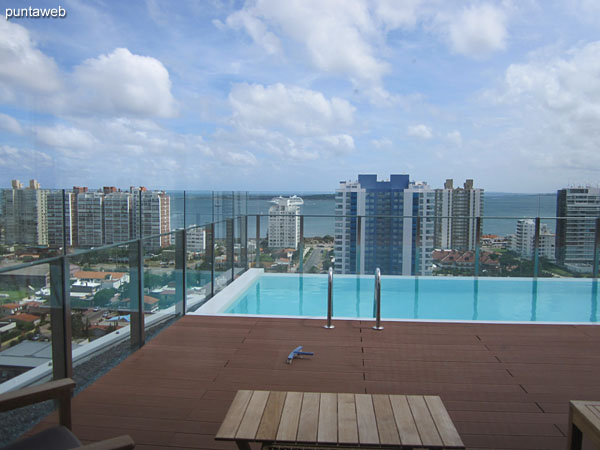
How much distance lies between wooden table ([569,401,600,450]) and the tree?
9.19ft

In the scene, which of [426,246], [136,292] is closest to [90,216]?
[136,292]

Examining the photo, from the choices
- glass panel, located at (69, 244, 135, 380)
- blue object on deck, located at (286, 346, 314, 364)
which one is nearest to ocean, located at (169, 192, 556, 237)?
glass panel, located at (69, 244, 135, 380)

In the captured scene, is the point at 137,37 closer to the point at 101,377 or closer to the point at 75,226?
the point at 75,226

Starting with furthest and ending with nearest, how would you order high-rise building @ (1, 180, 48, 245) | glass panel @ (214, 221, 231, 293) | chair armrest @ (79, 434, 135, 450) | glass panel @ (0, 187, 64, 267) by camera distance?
high-rise building @ (1, 180, 48, 245)
glass panel @ (214, 221, 231, 293)
glass panel @ (0, 187, 64, 267)
chair armrest @ (79, 434, 135, 450)

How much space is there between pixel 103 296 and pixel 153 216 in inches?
93.7

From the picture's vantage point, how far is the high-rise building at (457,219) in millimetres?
7137

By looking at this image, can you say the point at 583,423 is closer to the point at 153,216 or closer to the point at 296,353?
the point at 296,353

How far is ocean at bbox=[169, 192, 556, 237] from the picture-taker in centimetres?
702

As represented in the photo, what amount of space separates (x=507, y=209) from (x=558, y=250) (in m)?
0.97

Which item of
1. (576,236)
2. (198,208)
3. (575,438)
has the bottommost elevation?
(575,438)

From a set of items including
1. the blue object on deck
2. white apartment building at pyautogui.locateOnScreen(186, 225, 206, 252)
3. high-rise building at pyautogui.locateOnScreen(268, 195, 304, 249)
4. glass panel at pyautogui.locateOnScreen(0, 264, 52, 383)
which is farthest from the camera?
high-rise building at pyautogui.locateOnScreen(268, 195, 304, 249)

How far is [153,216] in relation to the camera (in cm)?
543

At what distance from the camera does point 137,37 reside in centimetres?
1241

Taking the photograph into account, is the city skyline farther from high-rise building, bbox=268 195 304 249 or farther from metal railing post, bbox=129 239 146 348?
metal railing post, bbox=129 239 146 348
